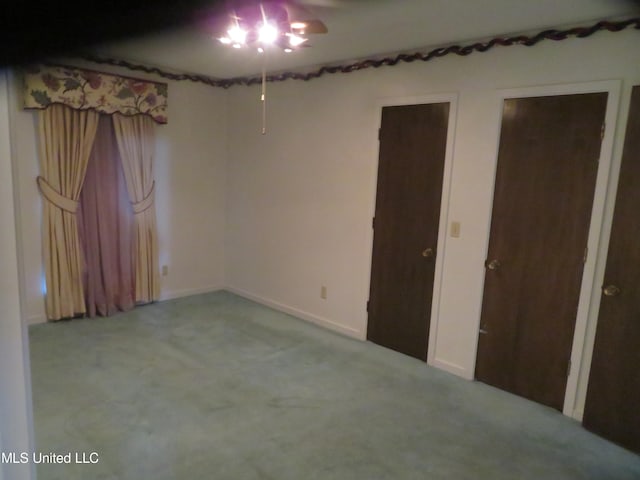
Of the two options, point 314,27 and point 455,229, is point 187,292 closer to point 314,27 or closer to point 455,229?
point 455,229

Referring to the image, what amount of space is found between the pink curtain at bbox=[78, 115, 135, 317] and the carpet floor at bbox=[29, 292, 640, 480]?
1.55ft

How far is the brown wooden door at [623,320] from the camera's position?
2.28m

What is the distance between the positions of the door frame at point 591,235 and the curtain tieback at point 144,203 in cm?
338

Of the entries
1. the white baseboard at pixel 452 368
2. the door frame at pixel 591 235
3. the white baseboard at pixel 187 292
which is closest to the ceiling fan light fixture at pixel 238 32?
the door frame at pixel 591 235

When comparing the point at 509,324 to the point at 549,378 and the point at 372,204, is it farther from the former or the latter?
the point at 372,204

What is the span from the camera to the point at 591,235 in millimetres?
2512

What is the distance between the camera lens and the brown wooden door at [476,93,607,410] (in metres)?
2.55

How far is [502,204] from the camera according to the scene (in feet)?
9.43

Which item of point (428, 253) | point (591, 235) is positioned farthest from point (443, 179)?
point (591, 235)

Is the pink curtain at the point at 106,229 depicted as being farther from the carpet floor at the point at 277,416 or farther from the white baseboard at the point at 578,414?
the white baseboard at the point at 578,414

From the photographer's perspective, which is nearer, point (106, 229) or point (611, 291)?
point (611, 291)

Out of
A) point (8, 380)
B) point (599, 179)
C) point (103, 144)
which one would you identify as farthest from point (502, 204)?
point (103, 144)

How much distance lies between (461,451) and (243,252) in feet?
10.7

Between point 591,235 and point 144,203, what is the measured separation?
3.80m
